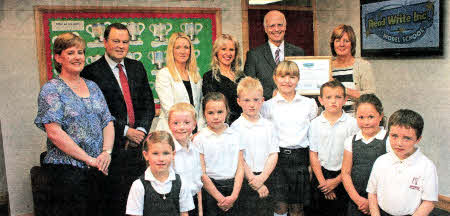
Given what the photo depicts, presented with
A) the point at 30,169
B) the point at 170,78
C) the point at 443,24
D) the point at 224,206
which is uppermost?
the point at 443,24

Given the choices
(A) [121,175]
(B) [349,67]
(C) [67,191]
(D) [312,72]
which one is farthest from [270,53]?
(C) [67,191]

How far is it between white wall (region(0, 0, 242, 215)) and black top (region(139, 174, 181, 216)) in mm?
275

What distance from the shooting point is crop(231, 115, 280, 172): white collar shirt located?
1.27 metres

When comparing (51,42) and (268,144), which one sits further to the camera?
(268,144)

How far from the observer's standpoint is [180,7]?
3.83 ft

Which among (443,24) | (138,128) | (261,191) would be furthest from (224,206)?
(443,24)

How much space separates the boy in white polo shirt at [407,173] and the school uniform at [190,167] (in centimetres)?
49

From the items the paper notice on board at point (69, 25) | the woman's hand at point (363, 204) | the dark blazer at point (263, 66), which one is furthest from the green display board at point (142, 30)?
the woman's hand at point (363, 204)

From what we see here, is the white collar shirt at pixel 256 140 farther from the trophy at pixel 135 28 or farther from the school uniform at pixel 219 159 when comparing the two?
the trophy at pixel 135 28

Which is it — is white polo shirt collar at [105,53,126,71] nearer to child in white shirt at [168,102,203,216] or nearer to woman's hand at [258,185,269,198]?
child in white shirt at [168,102,203,216]

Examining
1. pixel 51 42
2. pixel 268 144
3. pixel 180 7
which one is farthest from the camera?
pixel 268 144

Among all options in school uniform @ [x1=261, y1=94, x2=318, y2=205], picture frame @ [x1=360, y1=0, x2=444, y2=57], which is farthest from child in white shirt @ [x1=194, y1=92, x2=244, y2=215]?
picture frame @ [x1=360, y1=0, x2=444, y2=57]

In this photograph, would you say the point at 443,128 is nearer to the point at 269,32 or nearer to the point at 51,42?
the point at 269,32

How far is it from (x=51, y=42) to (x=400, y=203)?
37.3 inches
